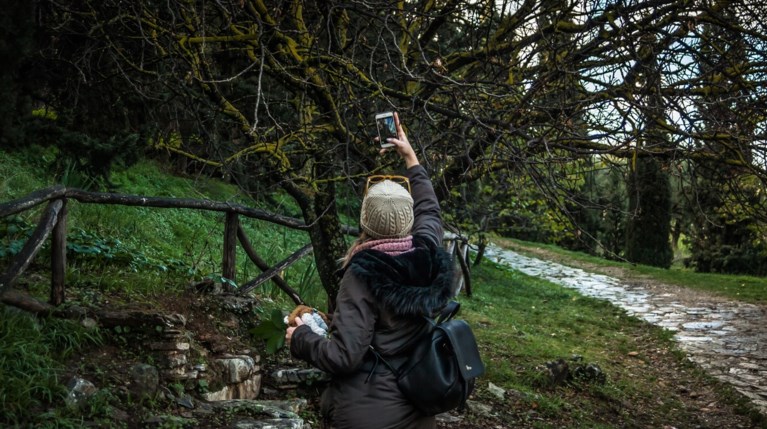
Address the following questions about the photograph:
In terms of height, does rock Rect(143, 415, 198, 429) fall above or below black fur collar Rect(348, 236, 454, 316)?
below

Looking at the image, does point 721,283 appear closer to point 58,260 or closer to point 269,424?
point 269,424

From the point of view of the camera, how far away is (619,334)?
1149cm

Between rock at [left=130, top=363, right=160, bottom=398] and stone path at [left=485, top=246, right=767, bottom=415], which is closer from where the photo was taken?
rock at [left=130, top=363, right=160, bottom=398]

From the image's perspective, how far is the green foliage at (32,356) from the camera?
348 centimetres

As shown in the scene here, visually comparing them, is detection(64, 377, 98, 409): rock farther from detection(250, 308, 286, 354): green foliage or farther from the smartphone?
the smartphone

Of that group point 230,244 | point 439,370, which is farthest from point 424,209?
point 230,244

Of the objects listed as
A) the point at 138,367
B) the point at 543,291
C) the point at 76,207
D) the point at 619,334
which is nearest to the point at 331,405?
the point at 138,367

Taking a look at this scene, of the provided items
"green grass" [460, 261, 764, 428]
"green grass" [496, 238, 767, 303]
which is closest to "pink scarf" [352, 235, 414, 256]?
"green grass" [460, 261, 764, 428]

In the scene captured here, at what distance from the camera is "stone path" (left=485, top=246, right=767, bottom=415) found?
28.0ft

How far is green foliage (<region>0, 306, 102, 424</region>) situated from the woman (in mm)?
1816

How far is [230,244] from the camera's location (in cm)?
615

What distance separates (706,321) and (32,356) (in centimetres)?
1190

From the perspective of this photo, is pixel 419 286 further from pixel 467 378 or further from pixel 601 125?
pixel 601 125

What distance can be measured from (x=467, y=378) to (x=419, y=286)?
Result: 16.9 inches
